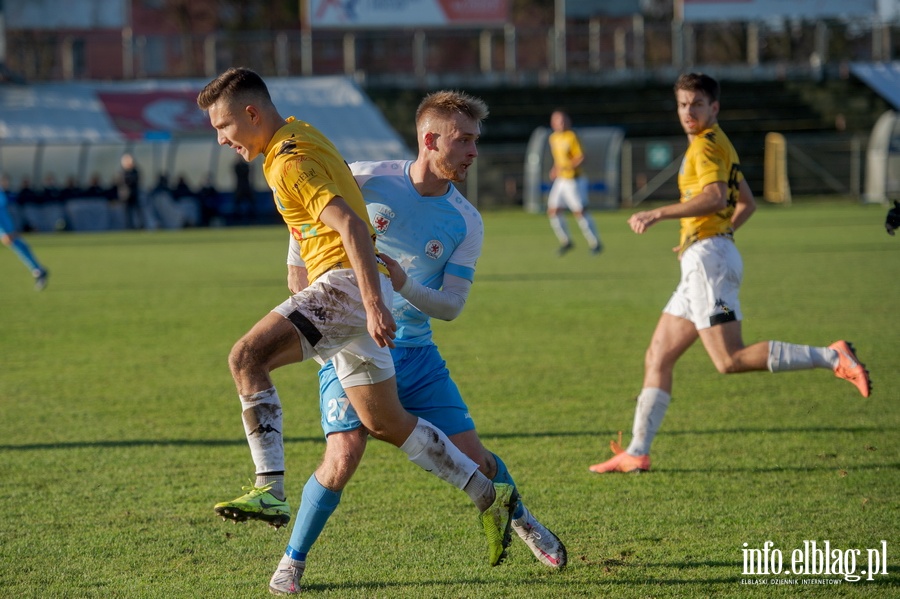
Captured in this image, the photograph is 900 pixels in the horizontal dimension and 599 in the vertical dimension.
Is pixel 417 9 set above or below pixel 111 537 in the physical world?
above

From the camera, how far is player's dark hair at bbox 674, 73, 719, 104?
636 centimetres

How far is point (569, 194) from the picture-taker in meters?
21.2

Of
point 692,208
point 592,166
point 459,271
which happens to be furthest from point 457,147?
point 592,166

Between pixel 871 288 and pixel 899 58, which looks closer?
pixel 871 288

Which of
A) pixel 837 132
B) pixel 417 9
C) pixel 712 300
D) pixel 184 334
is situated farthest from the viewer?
pixel 417 9

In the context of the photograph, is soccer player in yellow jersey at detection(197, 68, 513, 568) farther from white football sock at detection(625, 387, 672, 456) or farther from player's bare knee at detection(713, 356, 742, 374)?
player's bare knee at detection(713, 356, 742, 374)

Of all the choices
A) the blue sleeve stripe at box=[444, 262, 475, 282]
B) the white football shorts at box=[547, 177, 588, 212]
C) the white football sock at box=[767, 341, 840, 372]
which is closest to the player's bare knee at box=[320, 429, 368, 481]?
the blue sleeve stripe at box=[444, 262, 475, 282]

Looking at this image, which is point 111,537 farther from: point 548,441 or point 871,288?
point 871,288

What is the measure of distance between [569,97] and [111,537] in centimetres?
3637

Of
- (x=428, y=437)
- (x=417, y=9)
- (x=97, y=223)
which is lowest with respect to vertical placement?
(x=97, y=223)

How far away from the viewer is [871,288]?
14.4m

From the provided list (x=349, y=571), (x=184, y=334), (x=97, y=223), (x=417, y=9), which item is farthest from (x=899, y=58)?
(x=349, y=571)

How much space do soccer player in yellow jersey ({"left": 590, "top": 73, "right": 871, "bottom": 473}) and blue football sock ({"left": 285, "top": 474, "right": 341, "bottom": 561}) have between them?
7.36 feet

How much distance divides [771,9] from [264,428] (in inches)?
1608
